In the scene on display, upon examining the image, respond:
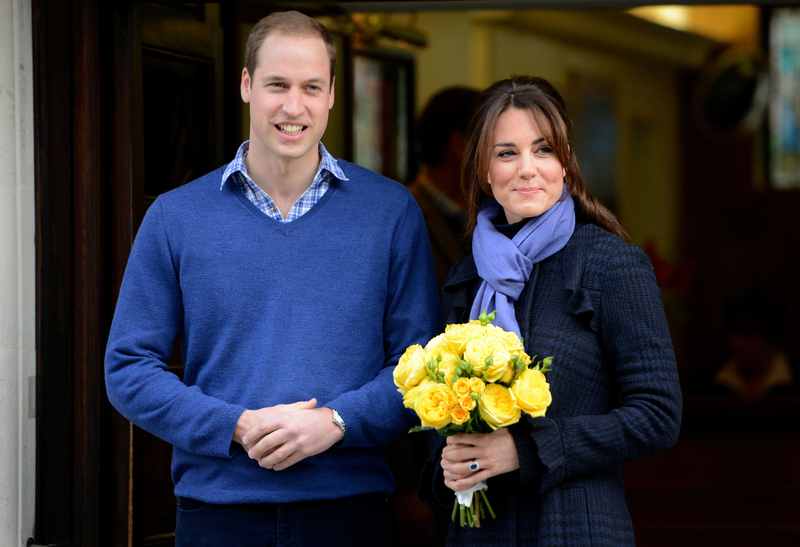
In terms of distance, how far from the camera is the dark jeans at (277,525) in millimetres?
2252

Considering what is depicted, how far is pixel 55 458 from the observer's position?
2889mm

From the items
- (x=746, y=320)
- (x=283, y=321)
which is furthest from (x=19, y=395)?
(x=746, y=320)

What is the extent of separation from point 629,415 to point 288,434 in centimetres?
77

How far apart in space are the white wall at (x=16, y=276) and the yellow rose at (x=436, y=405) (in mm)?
1544

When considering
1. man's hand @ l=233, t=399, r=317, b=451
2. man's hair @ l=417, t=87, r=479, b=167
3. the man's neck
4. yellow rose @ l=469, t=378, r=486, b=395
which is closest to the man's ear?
the man's neck

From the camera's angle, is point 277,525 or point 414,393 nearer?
point 414,393

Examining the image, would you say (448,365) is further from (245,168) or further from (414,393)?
(245,168)

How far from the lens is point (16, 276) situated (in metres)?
2.86

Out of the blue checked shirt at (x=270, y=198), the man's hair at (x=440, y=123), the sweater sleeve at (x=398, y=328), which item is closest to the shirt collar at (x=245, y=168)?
the blue checked shirt at (x=270, y=198)

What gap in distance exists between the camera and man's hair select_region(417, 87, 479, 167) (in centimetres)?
512

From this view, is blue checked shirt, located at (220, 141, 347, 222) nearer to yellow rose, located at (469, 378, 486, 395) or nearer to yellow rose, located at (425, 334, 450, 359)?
yellow rose, located at (425, 334, 450, 359)

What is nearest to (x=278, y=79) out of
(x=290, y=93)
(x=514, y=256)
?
(x=290, y=93)

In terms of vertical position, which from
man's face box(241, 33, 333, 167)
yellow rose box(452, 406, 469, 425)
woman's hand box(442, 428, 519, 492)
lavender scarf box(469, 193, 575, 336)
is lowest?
woman's hand box(442, 428, 519, 492)

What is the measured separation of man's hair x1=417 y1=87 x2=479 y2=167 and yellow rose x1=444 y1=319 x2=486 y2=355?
3253mm
